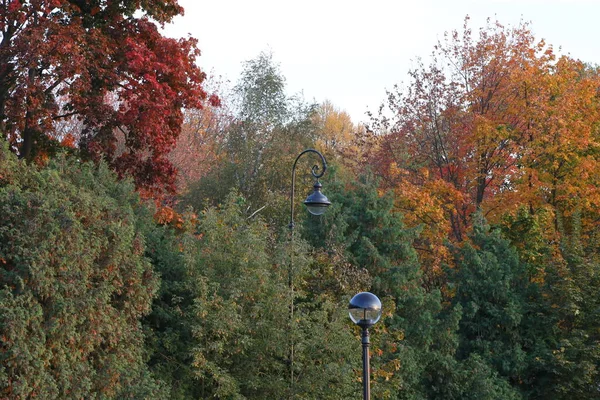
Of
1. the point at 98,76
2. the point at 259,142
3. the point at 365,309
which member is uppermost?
Result: the point at 259,142

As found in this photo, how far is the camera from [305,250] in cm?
1455

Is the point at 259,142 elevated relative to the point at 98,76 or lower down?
elevated

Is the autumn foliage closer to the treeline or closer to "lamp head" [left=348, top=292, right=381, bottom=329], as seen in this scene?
the treeline

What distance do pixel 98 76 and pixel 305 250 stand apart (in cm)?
492

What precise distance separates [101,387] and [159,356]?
2.48 metres

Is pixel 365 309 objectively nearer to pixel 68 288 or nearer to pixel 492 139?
pixel 68 288

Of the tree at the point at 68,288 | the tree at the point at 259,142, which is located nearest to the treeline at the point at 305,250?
the tree at the point at 68,288

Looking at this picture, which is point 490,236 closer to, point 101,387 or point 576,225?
point 576,225

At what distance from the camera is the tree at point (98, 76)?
13445 mm

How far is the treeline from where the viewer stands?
10.9m

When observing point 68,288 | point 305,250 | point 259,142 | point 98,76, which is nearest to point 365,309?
point 68,288

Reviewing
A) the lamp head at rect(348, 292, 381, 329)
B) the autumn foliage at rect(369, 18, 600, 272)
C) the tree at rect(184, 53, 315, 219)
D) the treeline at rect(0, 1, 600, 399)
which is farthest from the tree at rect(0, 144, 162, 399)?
the tree at rect(184, 53, 315, 219)

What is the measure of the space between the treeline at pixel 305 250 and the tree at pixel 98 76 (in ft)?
0.17

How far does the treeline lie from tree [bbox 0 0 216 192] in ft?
0.17
